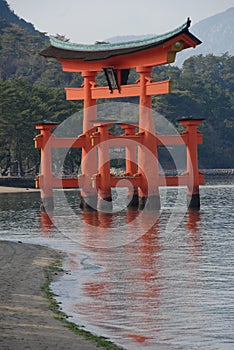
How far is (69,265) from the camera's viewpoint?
24.1m

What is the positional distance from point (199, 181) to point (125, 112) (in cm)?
6404

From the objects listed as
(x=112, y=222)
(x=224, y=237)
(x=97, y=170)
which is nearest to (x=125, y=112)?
(x=97, y=170)

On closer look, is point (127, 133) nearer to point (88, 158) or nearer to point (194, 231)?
point (88, 158)

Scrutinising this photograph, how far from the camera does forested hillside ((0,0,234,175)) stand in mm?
78250

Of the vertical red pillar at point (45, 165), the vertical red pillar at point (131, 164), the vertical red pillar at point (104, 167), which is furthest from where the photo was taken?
the vertical red pillar at point (131, 164)

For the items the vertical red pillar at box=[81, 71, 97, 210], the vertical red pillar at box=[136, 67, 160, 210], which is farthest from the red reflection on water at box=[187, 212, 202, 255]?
the vertical red pillar at box=[81, 71, 97, 210]

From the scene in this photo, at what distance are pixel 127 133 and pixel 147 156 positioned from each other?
14.6 ft

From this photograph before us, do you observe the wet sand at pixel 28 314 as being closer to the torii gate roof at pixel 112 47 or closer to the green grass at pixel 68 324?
the green grass at pixel 68 324

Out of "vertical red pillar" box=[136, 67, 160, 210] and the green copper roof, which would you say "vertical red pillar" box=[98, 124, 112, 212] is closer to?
"vertical red pillar" box=[136, 67, 160, 210]

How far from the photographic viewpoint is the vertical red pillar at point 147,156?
146 ft

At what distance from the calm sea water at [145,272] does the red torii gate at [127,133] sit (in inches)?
69.3

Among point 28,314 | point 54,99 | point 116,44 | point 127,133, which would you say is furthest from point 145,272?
point 54,99

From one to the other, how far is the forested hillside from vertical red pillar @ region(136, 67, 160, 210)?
30667mm

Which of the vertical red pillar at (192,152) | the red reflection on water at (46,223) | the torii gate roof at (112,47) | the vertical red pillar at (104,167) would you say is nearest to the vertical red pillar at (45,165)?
the red reflection on water at (46,223)
